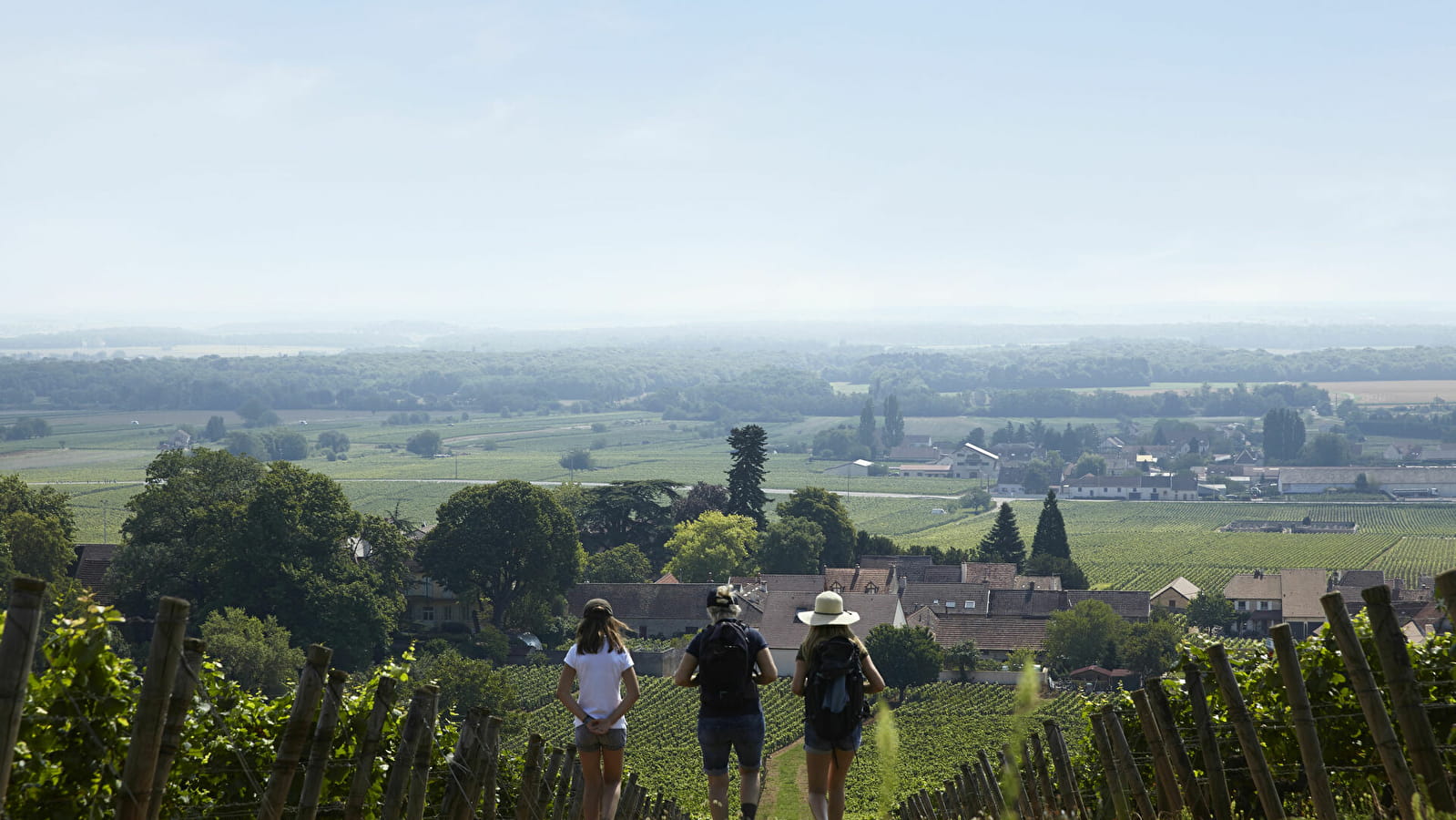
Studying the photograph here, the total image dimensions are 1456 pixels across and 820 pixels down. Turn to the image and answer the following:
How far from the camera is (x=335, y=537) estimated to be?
39625 millimetres

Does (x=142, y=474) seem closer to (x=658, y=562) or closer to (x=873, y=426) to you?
(x=658, y=562)

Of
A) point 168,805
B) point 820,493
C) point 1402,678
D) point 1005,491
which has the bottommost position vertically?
point 1005,491

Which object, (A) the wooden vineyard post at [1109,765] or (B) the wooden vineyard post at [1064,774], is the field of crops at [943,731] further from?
(A) the wooden vineyard post at [1109,765]

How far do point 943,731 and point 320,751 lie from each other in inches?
1267

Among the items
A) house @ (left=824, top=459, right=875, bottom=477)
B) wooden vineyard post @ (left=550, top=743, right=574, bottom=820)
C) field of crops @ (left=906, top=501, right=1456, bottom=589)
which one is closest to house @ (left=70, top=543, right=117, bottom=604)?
wooden vineyard post @ (left=550, top=743, right=574, bottom=820)

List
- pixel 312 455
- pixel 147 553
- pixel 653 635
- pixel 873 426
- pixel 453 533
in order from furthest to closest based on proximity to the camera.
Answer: pixel 873 426 < pixel 312 455 < pixel 653 635 < pixel 453 533 < pixel 147 553

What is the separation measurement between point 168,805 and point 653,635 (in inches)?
1700

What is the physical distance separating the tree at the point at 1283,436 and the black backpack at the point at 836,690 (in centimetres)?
15024

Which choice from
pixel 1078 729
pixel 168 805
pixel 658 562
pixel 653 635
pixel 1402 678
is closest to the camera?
pixel 1402 678

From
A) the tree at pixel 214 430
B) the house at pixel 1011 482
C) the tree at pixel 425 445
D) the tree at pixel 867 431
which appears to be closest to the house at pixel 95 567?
the house at pixel 1011 482

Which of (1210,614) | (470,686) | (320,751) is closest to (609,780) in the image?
(320,751)

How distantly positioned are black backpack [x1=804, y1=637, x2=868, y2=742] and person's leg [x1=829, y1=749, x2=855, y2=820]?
0.45ft

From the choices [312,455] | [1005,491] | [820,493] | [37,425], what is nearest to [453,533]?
[820,493]

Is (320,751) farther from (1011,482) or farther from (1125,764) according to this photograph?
(1011,482)
